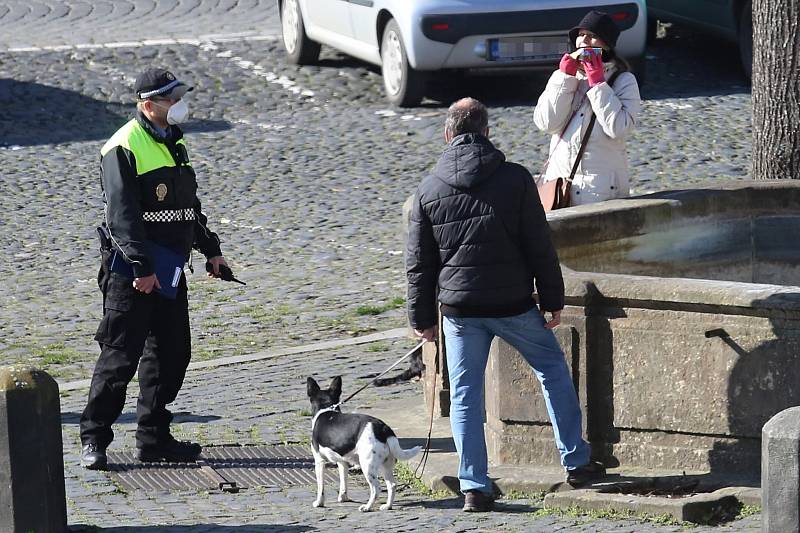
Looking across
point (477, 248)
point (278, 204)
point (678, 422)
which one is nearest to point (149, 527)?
point (477, 248)

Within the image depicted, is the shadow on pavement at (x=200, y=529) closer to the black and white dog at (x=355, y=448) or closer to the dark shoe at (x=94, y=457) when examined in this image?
the black and white dog at (x=355, y=448)

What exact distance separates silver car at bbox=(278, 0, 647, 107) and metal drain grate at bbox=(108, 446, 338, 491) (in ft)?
23.8

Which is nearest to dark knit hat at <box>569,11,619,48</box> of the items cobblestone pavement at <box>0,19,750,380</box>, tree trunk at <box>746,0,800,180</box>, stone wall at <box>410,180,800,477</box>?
stone wall at <box>410,180,800,477</box>

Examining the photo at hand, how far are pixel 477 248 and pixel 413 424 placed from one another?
1725 mm

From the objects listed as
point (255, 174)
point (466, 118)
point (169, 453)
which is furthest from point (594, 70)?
point (255, 174)

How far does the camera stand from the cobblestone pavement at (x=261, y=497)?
20.9 feet

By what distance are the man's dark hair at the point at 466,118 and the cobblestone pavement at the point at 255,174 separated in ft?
4.80

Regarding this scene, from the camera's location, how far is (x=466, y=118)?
648 centimetres

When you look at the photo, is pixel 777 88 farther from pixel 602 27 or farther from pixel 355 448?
pixel 355 448

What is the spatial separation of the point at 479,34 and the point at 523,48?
0.40 metres

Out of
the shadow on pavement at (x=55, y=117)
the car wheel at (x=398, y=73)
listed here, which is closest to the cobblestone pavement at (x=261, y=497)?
the car wheel at (x=398, y=73)

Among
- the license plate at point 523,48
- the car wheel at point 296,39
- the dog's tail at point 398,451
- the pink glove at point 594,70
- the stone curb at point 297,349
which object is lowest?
the dog's tail at point 398,451

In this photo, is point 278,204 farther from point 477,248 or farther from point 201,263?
point 477,248

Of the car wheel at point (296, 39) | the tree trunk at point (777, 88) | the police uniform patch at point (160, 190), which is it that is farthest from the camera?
the car wheel at point (296, 39)
